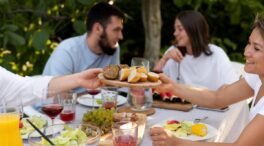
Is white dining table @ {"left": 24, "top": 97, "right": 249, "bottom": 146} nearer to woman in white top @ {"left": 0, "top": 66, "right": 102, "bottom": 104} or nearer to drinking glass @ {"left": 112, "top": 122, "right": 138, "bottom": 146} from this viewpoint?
woman in white top @ {"left": 0, "top": 66, "right": 102, "bottom": 104}

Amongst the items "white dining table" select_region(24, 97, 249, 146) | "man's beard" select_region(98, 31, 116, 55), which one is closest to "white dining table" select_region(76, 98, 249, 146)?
"white dining table" select_region(24, 97, 249, 146)

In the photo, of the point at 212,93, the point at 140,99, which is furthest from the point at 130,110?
the point at 212,93

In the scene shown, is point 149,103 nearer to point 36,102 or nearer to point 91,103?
point 91,103

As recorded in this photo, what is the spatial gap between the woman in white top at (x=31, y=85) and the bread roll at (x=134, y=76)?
0.26 metres

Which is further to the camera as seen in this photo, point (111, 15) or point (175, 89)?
point (111, 15)

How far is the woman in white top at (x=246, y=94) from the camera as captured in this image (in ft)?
5.27

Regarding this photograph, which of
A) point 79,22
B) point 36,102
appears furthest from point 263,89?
point 79,22

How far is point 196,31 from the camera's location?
3078 millimetres

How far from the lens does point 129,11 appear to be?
516cm

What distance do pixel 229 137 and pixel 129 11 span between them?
10.6 feet

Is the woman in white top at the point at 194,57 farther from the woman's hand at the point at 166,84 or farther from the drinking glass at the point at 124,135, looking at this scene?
the drinking glass at the point at 124,135

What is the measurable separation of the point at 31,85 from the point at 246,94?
115 cm

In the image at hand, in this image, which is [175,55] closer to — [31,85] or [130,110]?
[130,110]

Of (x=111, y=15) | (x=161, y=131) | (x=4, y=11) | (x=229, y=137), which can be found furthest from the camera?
(x=4, y=11)
